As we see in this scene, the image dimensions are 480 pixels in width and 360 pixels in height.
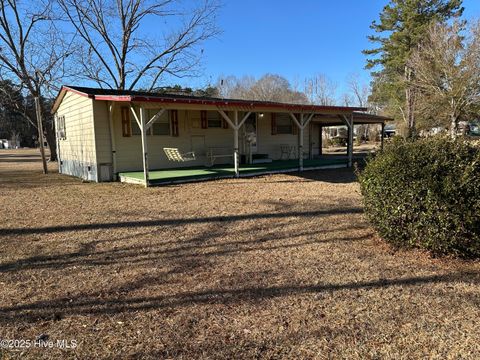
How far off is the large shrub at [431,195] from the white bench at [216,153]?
8.43 m

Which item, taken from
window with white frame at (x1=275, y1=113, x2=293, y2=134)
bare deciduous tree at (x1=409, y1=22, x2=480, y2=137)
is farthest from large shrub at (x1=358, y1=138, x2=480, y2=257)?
bare deciduous tree at (x1=409, y1=22, x2=480, y2=137)

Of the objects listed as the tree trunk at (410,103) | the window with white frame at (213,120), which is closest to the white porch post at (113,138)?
the window with white frame at (213,120)

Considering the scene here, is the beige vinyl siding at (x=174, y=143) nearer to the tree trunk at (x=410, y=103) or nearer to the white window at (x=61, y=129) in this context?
the white window at (x=61, y=129)

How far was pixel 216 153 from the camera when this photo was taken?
12750 millimetres

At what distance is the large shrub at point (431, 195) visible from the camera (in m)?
3.33

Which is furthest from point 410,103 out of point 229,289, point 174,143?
point 229,289

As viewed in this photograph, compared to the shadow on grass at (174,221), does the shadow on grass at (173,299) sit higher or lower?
lower

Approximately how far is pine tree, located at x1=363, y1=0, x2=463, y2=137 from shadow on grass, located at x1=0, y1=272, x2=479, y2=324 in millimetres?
23729

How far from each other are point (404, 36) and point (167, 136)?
2337 centimetres

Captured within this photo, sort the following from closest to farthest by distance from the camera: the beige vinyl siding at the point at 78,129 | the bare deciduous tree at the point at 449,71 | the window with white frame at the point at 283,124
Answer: the beige vinyl siding at the point at 78,129, the window with white frame at the point at 283,124, the bare deciduous tree at the point at 449,71

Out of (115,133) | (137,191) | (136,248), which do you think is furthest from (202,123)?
(136,248)

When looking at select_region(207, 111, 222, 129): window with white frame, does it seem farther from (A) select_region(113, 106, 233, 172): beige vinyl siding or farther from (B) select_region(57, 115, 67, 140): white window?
(B) select_region(57, 115, 67, 140): white window

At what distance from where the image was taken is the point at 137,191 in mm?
8195

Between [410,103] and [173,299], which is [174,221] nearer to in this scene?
[173,299]
